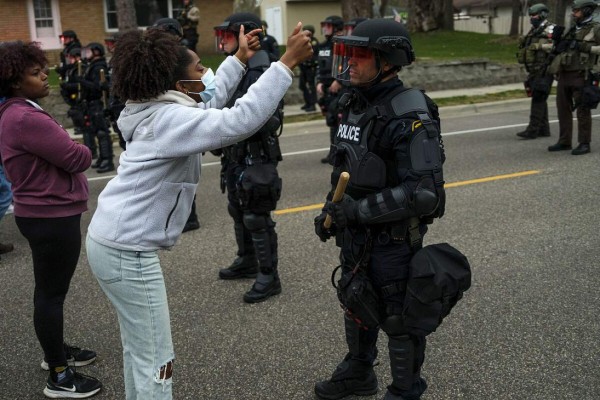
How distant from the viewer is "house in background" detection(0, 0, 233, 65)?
75.3ft

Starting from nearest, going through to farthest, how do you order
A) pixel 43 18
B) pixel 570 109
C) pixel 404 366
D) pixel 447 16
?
1. pixel 404 366
2. pixel 570 109
3. pixel 43 18
4. pixel 447 16

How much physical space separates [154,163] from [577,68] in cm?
814

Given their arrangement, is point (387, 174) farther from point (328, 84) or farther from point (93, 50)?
point (93, 50)

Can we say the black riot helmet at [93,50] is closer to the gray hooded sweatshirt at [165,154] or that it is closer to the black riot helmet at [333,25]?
the black riot helmet at [333,25]

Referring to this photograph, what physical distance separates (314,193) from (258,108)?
5.40m

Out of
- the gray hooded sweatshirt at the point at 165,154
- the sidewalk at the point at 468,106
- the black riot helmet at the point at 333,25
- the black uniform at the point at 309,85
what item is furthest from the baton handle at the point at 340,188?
the black uniform at the point at 309,85

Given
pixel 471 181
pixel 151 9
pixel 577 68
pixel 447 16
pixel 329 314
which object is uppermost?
pixel 151 9

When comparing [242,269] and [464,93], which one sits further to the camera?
[464,93]

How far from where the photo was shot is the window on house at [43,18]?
77.2 ft

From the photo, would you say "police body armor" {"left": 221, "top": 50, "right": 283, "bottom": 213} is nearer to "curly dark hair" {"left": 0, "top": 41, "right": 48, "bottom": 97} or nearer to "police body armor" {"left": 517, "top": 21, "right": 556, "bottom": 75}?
"curly dark hair" {"left": 0, "top": 41, "right": 48, "bottom": 97}

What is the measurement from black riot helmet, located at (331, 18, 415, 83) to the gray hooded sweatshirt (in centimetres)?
55

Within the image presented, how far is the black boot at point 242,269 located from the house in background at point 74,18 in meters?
19.3

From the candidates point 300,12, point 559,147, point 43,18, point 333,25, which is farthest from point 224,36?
point 300,12

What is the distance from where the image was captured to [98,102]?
33.3 feet
